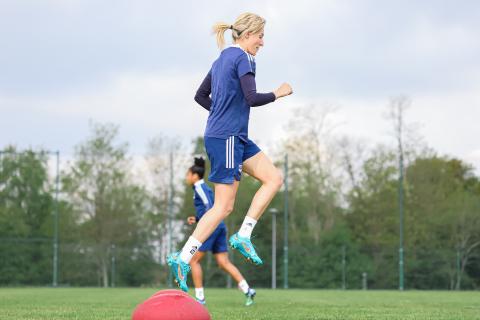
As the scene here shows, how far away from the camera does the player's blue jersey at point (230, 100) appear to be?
19.4ft

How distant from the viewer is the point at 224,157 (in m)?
5.92

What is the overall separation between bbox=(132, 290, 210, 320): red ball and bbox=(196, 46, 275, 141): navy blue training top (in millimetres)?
1815

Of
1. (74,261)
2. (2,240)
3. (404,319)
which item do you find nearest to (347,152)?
(74,261)

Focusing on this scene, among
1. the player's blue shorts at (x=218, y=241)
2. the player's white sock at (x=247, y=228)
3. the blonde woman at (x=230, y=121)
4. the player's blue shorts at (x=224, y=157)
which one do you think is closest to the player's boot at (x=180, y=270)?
the blonde woman at (x=230, y=121)

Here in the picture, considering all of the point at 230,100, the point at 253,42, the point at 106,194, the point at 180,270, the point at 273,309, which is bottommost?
the point at 273,309

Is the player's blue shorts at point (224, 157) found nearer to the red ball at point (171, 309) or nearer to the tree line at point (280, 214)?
the red ball at point (171, 309)

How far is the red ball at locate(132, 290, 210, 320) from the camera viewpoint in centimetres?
418

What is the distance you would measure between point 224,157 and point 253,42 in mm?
861

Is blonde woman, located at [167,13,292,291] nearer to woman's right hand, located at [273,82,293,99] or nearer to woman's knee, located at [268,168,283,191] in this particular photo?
woman's right hand, located at [273,82,293,99]

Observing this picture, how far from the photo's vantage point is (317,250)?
1189 inches

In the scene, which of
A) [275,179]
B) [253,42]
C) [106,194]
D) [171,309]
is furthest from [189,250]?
[106,194]

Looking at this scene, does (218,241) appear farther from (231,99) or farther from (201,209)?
(231,99)

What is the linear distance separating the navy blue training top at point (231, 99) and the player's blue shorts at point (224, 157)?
4cm

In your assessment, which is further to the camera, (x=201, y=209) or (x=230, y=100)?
(x=201, y=209)
